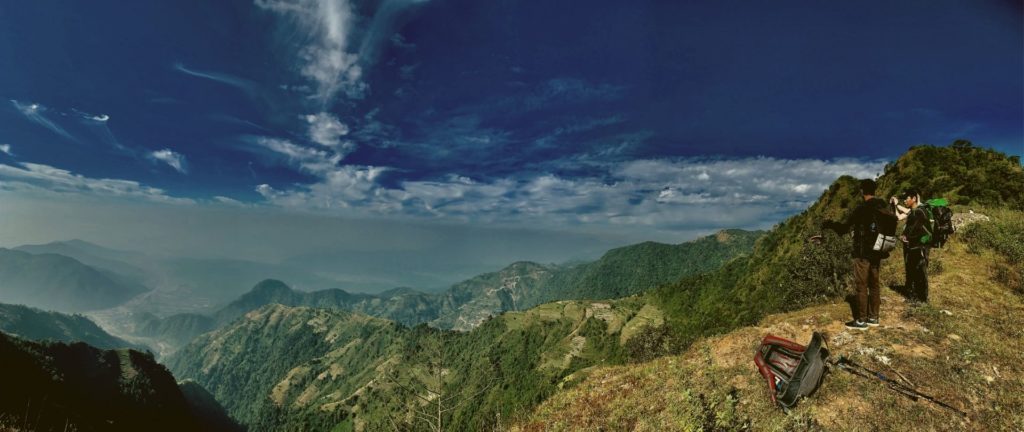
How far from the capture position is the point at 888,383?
29.3ft

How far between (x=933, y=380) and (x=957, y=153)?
75920mm

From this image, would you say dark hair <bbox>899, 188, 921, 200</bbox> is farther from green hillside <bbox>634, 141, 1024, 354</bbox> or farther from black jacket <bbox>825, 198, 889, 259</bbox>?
black jacket <bbox>825, 198, 889, 259</bbox>

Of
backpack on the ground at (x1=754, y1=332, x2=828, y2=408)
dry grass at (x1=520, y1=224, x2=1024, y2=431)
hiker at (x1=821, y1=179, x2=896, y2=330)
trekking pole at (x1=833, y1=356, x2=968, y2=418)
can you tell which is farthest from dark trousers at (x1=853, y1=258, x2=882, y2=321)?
backpack on the ground at (x1=754, y1=332, x2=828, y2=408)

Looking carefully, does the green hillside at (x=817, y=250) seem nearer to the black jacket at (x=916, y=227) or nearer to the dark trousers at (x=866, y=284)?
the dark trousers at (x=866, y=284)

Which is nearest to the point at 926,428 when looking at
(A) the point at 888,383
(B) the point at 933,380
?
(A) the point at 888,383

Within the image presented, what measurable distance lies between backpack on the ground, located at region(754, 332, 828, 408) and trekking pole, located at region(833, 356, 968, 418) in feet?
3.48

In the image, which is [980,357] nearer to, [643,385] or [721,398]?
[721,398]

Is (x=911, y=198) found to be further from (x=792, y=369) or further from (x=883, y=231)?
(x=792, y=369)

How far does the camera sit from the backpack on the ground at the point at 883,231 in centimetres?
1142

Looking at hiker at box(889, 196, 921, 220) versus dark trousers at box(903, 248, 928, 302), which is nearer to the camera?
dark trousers at box(903, 248, 928, 302)

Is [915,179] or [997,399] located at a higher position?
[915,179]

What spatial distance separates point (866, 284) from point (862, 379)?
453 centimetres

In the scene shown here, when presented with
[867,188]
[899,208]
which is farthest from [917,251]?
[867,188]

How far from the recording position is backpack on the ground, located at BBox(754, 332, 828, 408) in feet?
28.6
